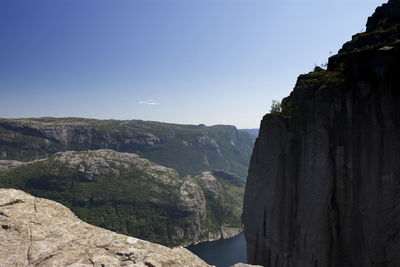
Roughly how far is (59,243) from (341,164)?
30224mm

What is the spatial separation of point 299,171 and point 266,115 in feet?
35.3

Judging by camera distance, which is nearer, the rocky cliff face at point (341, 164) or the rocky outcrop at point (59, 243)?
the rocky outcrop at point (59, 243)

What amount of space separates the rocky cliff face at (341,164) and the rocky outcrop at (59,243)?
23642 mm

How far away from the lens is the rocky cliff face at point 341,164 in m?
25.2

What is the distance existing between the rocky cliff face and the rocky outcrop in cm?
2364

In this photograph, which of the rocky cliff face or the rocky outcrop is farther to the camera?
the rocky cliff face

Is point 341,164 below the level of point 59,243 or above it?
above

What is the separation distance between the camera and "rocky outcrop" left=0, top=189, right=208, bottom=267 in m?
9.61

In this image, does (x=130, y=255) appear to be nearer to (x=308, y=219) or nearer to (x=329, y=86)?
(x=308, y=219)

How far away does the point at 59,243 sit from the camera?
10.4 metres

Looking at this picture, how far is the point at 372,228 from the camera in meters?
25.5

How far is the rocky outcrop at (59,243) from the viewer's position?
961cm

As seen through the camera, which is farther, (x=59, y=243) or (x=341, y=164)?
(x=341, y=164)

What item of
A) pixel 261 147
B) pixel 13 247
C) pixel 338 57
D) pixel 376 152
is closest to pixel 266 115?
pixel 261 147
